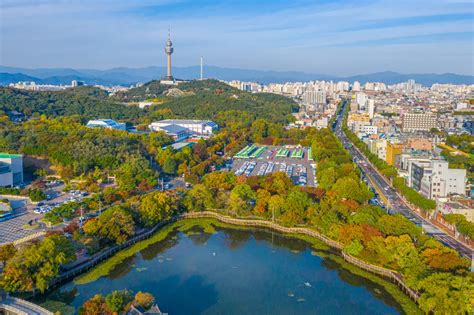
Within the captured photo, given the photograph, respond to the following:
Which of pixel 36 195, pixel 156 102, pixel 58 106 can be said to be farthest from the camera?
pixel 156 102

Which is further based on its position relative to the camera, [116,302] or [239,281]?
[239,281]

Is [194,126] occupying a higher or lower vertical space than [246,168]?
higher

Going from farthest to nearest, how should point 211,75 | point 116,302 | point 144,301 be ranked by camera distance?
point 211,75
point 144,301
point 116,302

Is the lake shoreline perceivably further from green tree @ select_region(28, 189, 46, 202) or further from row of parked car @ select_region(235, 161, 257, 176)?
row of parked car @ select_region(235, 161, 257, 176)

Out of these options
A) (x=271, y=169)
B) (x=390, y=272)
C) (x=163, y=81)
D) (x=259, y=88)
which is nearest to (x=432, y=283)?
(x=390, y=272)

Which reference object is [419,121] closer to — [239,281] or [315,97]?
[315,97]

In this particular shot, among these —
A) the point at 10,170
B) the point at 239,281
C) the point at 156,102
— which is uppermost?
the point at 156,102

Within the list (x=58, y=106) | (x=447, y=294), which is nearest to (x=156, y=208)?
(x=447, y=294)
